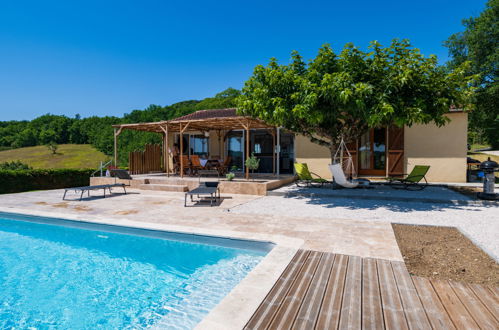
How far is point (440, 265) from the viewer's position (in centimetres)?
306

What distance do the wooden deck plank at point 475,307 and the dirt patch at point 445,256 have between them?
23 cm

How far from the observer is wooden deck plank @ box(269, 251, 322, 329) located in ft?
6.41

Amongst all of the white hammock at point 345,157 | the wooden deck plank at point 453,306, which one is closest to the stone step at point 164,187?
the white hammock at point 345,157

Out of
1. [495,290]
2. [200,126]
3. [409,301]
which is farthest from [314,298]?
[200,126]

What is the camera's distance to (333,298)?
231 cm

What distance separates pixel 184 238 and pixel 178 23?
1441 centimetres

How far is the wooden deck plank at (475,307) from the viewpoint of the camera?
193 cm

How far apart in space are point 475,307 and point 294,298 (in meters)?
1.45

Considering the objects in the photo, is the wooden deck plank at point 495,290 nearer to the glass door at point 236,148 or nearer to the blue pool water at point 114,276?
the blue pool water at point 114,276

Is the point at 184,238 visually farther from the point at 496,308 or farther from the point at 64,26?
the point at 64,26

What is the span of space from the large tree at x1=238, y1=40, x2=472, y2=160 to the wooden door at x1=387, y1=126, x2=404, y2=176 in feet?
12.0

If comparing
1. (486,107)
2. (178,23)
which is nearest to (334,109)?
(178,23)

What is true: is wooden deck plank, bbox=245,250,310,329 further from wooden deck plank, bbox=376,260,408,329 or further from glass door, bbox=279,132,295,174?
glass door, bbox=279,132,295,174

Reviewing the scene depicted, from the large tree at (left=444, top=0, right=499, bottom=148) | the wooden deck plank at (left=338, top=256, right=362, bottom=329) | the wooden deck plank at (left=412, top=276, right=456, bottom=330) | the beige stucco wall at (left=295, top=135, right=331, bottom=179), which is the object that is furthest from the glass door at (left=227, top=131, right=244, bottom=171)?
the large tree at (left=444, top=0, right=499, bottom=148)
